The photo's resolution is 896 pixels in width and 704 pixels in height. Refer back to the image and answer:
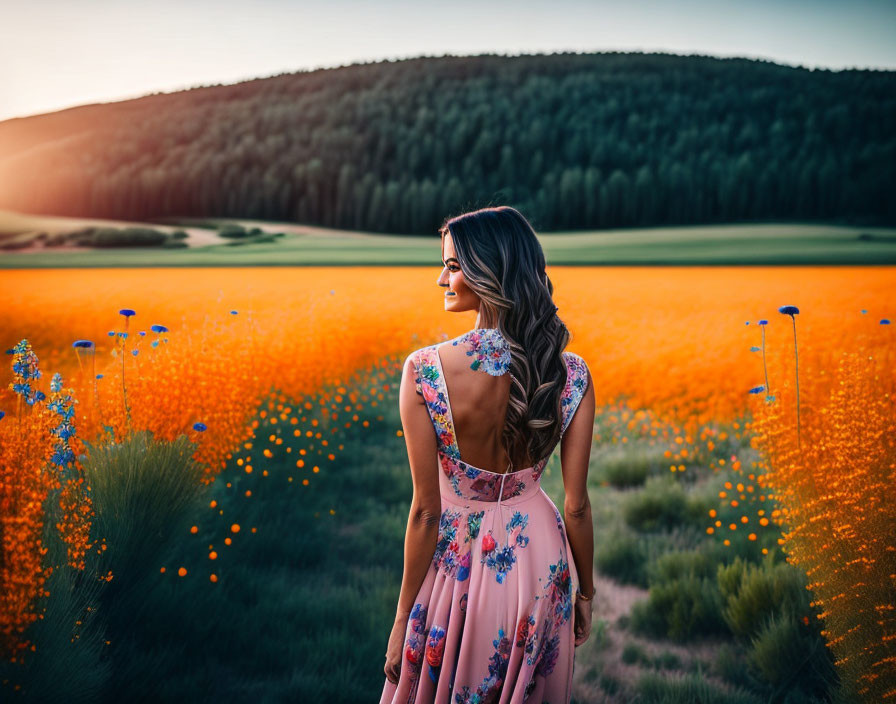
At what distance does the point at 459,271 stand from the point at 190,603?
2.45 metres

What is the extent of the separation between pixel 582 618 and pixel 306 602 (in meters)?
2.11

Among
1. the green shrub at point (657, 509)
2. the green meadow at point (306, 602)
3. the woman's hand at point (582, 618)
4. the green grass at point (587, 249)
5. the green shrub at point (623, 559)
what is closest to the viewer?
the woman's hand at point (582, 618)

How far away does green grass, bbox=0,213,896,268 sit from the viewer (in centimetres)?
501

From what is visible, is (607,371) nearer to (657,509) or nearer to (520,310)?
(657,509)

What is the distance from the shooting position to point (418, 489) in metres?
1.83

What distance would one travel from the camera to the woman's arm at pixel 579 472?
191 centimetres

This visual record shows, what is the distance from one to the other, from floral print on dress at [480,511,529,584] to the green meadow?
1592 millimetres

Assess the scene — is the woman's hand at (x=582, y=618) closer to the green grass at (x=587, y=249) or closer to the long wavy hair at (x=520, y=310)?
the long wavy hair at (x=520, y=310)

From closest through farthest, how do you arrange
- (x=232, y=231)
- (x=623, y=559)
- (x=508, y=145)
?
(x=623, y=559) → (x=232, y=231) → (x=508, y=145)

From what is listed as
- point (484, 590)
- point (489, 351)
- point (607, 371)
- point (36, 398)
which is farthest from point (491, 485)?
point (607, 371)

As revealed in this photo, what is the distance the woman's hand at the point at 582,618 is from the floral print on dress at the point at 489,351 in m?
0.89

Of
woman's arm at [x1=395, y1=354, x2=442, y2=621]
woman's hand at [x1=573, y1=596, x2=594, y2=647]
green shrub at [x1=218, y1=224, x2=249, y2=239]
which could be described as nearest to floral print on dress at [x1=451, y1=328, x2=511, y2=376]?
woman's arm at [x1=395, y1=354, x2=442, y2=621]

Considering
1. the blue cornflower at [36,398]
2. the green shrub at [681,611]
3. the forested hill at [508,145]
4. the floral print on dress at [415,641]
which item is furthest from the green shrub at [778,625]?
the blue cornflower at [36,398]

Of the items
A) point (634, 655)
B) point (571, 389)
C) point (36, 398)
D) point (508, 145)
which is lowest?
point (634, 655)
